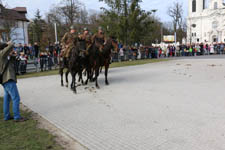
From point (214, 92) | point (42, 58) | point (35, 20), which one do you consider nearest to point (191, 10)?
point (35, 20)

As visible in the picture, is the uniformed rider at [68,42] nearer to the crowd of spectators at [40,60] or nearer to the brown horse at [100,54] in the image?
the brown horse at [100,54]

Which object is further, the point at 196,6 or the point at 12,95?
the point at 196,6

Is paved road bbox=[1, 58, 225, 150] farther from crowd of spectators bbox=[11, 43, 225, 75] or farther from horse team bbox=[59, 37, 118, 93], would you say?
crowd of spectators bbox=[11, 43, 225, 75]

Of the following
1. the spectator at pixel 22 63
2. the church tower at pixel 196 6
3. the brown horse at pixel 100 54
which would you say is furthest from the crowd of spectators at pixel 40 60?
the church tower at pixel 196 6

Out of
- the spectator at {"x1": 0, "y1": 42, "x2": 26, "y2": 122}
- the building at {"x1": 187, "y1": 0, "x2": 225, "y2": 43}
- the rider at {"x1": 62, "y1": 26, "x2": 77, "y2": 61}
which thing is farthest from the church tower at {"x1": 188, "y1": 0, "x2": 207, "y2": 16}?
the spectator at {"x1": 0, "y1": 42, "x2": 26, "y2": 122}

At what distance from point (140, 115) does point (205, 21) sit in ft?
328

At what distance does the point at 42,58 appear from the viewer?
17984 mm

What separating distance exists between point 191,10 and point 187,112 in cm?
10030

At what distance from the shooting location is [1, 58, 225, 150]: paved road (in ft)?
13.2

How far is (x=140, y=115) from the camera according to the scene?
5.54 meters

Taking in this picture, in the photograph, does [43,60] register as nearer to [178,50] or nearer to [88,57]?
[88,57]

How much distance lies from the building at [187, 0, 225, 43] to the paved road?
87.6m

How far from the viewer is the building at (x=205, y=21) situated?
8719cm

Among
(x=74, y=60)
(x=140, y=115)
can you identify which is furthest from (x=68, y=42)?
(x=140, y=115)
